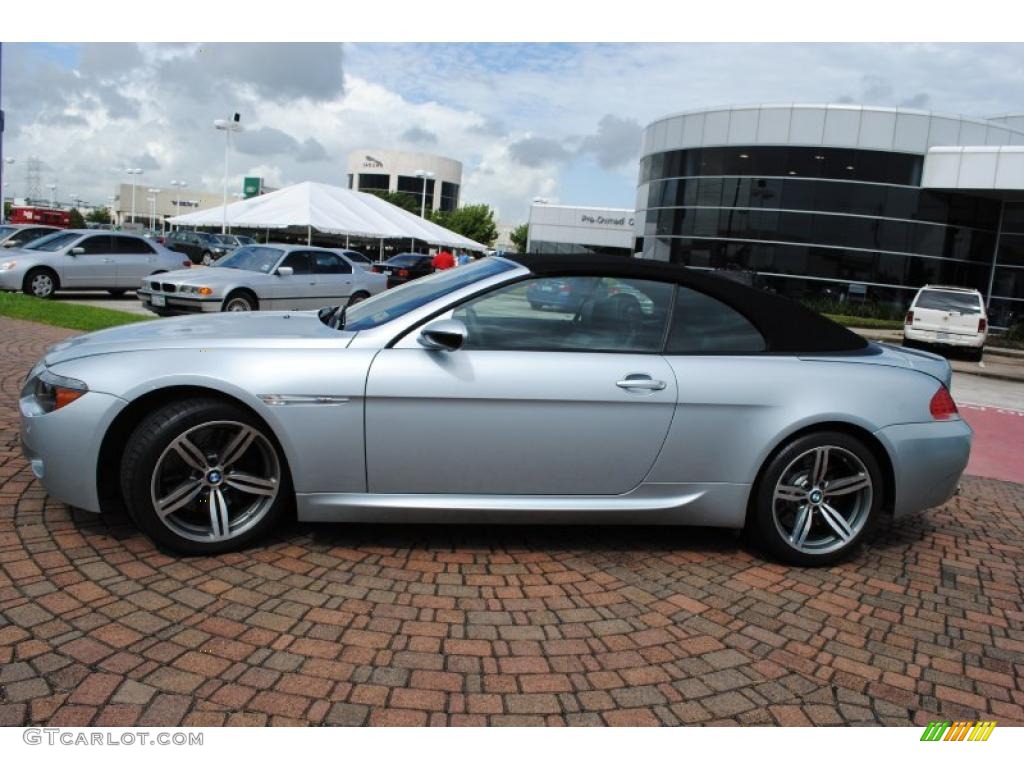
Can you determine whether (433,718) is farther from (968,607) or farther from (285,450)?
(968,607)

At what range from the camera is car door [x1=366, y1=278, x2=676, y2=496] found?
138 inches

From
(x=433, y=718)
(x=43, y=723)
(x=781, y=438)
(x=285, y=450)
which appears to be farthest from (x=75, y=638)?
(x=781, y=438)

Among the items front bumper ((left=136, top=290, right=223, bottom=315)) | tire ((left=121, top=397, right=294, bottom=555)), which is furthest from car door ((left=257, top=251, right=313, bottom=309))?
tire ((left=121, top=397, right=294, bottom=555))

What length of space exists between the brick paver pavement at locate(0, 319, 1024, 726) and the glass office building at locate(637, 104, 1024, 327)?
87.5ft

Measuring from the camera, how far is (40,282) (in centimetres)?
1567

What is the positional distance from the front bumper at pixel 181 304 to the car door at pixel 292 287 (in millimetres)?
1007

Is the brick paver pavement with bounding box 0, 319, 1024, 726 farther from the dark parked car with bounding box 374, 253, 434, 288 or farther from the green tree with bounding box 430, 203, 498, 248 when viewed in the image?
the green tree with bounding box 430, 203, 498, 248

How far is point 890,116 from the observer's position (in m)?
29.0

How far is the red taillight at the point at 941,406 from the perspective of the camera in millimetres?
4055

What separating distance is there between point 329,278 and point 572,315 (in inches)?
471

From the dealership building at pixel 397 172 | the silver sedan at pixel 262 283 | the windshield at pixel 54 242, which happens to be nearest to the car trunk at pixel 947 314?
the silver sedan at pixel 262 283

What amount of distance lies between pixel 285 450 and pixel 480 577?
107cm

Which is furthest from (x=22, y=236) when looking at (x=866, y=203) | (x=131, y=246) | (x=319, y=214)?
(x=866, y=203)

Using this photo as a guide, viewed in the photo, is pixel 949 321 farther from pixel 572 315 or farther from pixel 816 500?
pixel 572 315
